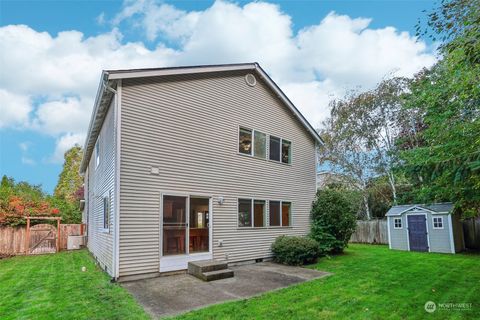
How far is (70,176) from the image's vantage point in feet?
106

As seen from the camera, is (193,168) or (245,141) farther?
(245,141)

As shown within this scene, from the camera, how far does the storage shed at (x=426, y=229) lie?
44.4 feet

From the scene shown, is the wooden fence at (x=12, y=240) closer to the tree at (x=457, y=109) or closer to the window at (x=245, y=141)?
the window at (x=245, y=141)

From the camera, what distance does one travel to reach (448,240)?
1346cm

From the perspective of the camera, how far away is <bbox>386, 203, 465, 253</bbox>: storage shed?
13.5 metres

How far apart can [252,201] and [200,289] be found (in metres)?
4.52

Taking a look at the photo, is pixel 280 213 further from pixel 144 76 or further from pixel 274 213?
pixel 144 76

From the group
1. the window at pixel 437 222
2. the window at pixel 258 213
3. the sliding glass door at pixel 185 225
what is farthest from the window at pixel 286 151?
the window at pixel 437 222

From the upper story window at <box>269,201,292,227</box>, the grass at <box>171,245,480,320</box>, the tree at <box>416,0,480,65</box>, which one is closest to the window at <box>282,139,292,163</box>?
the upper story window at <box>269,201,292,227</box>

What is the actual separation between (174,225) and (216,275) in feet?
6.12

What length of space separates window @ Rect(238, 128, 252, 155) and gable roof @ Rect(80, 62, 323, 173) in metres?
2.31

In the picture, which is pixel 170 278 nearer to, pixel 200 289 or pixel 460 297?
pixel 200 289

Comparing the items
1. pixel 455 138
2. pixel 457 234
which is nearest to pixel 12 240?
pixel 455 138

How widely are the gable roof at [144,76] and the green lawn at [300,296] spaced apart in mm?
5034
